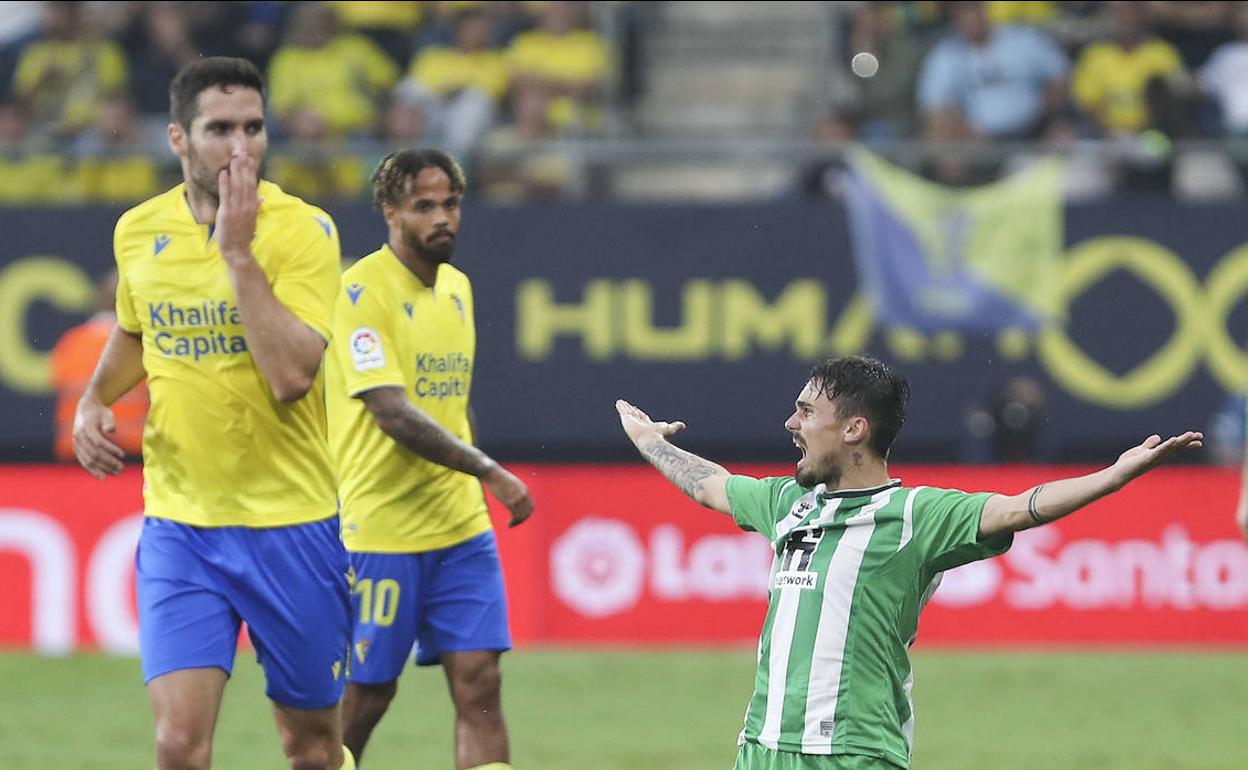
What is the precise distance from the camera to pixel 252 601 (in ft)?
21.1

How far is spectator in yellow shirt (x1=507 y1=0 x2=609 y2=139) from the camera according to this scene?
16.3 meters

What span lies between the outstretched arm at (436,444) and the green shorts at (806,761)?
56.4 inches

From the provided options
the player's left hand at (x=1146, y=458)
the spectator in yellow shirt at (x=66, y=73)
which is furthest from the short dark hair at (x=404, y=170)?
the spectator in yellow shirt at (x=66, y=73)

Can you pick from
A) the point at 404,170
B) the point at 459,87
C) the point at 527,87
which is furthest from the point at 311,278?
the point at 459,87

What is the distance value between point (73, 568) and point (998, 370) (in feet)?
22.6

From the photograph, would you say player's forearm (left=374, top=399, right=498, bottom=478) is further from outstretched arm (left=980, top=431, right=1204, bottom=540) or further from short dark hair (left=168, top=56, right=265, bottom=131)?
outstretched arm (left=980, top=431, right=1204, bottom=540)

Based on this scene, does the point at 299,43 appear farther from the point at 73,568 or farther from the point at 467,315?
the point at 467,315

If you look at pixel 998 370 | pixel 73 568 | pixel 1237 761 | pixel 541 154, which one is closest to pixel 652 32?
pixel 541 154

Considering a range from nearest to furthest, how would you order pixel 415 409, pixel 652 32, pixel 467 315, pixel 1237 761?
pixel 415 409 → pixel 467 315 → pixel 1237 761 → pixel 652 32

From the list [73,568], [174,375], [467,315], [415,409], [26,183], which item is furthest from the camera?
[26,183]

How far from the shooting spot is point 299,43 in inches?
643

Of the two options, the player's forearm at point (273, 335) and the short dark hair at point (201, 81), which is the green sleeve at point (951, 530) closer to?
the player's forearm at point (273, 335)

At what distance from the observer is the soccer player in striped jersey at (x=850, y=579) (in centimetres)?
557

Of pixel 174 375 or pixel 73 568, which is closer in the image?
pixel 174 375
